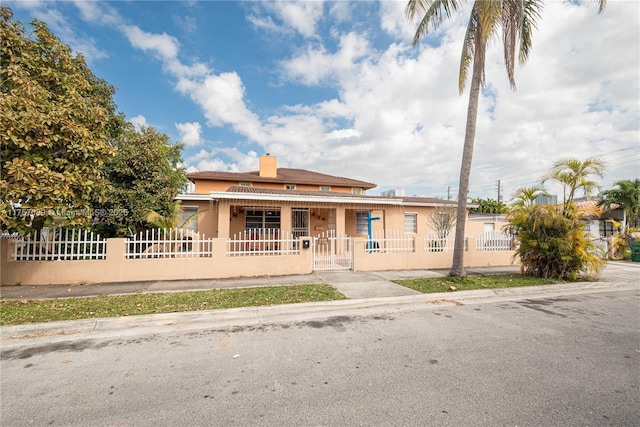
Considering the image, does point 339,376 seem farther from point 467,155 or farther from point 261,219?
point 261,219

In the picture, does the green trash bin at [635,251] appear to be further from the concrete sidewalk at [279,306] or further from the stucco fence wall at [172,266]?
the stucco fence wall at [172,266]

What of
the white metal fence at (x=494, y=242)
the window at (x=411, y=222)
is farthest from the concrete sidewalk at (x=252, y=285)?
the window at (x=411, y=222)

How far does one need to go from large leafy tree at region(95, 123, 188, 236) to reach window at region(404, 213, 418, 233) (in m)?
12.7

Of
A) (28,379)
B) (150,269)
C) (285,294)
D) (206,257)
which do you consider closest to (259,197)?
(206,257)

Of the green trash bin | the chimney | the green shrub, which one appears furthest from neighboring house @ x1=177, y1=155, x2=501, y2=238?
the green trash bin

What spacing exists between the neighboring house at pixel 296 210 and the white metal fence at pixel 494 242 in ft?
10.7

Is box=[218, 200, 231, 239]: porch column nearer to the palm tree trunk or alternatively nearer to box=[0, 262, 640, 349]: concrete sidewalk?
box=[0, 262, 640, 349]: concrete sidewalk

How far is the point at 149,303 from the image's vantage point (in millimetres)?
6207

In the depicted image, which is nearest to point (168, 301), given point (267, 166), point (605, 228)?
point (267, 166)

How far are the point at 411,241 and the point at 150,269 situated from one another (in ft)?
29.5

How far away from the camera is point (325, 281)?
8.52 m

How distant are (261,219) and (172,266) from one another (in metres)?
7.26

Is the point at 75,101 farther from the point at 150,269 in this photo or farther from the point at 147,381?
the point at 147,381

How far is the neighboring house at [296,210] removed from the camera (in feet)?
40.7
